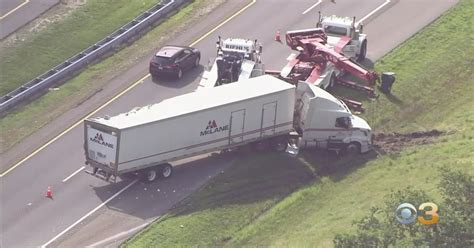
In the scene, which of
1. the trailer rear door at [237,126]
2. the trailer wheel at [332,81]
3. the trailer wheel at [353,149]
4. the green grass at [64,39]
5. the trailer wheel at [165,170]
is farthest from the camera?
the green grass at [64,39]

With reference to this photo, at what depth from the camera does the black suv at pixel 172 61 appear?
155 feet

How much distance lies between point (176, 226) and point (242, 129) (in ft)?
22.0

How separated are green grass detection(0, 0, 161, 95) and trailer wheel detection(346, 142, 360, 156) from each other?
19624 millimetres

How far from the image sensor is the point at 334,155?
1623 inches

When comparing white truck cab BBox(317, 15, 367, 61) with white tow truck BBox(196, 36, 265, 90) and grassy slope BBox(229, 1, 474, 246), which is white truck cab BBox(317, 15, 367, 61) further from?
white tow truck BBox(196, 36, 265, 90)

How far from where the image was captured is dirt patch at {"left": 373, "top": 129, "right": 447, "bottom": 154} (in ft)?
136

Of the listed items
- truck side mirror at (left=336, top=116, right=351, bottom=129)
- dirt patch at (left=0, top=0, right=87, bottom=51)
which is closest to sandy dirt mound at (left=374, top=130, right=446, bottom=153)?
truck side mirror at (left=336, top=116, right=351, bottom=129)

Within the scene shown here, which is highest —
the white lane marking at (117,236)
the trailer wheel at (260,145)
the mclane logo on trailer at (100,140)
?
the mclane logo on trailer at (100,140)

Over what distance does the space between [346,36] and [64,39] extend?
18.0 m

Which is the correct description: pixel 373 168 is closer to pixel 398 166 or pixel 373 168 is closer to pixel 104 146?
pixel 398 166

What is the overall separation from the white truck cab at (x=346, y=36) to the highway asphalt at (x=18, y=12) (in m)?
19.4

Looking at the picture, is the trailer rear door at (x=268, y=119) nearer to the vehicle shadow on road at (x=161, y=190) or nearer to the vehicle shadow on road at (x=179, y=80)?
the vehicle shadow on road at (x=161, y=190)

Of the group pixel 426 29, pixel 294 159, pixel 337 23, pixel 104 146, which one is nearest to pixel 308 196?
pixel 294 159

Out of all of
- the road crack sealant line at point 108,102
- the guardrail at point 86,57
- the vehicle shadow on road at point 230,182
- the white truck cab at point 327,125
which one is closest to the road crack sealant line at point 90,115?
the road crack sealant line at point 108,102
